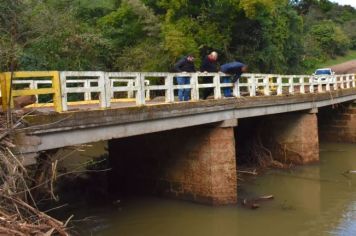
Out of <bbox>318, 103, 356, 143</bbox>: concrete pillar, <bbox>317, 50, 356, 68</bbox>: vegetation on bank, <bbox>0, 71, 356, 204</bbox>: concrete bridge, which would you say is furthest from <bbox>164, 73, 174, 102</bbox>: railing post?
<bbox>317, 50, 356, 68</bbox>: vegetation on bank

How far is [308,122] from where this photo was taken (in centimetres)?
1880

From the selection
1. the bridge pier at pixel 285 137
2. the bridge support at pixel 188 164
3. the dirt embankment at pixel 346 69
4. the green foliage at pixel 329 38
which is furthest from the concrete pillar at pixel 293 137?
the green foliage at pixel 329 38

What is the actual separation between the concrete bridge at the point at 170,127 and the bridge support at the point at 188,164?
27 millimetres

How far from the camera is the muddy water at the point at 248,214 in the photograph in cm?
1128

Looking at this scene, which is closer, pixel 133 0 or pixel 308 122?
pixel 308 122

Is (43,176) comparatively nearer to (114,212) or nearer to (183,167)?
(114,212)

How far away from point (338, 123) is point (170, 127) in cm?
1612

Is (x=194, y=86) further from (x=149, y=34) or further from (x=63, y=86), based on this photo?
(x=149, y=34)

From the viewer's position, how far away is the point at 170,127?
1159 cm

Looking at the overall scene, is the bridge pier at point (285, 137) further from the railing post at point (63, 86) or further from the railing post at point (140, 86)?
the railing post at point (63, 86)

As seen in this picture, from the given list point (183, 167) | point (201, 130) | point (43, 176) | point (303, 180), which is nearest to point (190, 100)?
point (201, 130)

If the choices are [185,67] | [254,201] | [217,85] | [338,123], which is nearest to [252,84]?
[217,85]

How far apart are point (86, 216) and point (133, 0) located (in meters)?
18.8

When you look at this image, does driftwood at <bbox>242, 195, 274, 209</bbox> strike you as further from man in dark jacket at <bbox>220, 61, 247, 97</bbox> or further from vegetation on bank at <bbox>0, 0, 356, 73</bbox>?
vegetation on bank at <bbox>0, 0, 356, 73</bbox>
